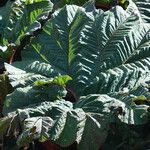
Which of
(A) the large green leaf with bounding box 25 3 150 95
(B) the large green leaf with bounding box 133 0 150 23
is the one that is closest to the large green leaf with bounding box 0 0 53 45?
(A) the large green leaf with bounding box 25 3 150 95

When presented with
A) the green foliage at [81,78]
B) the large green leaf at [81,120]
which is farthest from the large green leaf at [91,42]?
the large green leaf at [81,120]

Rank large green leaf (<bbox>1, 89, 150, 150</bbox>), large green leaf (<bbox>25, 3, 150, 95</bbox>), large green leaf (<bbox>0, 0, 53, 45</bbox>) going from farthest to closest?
large green leaf (<bbox>0, 0, 53, 45</bbox>)
large green leaf (<bbox>25, 3, 150, 95</bbox>)
large green leaf (<bbox>1, 89, 150, 150</bbox>)

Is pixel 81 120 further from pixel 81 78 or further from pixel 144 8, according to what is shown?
pixel 144 8

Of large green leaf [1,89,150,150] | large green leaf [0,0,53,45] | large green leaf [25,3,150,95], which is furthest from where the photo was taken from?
large green leaf [0,0,53,45]

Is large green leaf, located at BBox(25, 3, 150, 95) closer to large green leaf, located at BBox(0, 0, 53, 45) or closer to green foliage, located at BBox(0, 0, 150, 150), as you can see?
green foliage, located at BBox(0, 0, 150, 150)

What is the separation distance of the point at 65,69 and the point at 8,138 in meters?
0.38

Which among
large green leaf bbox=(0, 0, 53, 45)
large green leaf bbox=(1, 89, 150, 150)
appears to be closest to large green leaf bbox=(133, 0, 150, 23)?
large green leaf bbox=(0, 0, 53, 45)

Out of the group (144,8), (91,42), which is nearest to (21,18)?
(91,42)

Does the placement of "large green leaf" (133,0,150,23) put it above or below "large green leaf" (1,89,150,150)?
above

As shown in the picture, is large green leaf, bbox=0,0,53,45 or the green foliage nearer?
the green foliage

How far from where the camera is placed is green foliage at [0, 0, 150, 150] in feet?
5.24

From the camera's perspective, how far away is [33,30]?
6.79ft

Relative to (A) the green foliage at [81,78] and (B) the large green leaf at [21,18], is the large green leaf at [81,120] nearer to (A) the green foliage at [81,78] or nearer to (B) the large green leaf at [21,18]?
(A) the green foliage at [81,78]

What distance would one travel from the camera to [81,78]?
1847 millimetres
